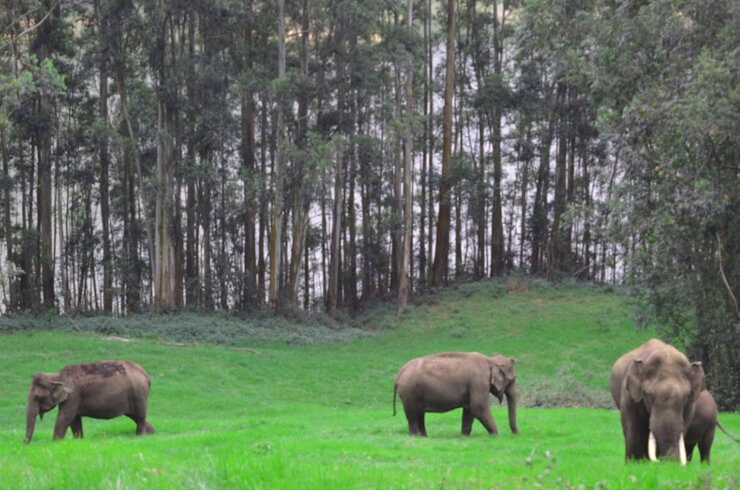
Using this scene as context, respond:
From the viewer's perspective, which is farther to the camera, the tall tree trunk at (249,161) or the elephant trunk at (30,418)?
the tall tree trunk at (249,161)

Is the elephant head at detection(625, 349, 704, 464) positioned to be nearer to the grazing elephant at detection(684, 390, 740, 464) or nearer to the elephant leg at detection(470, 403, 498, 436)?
the grazing elephant at detection(684, 390, 740, 464)

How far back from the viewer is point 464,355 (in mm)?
14422

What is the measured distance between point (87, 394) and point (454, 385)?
6145 mm

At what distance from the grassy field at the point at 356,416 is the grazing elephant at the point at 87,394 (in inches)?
21.4

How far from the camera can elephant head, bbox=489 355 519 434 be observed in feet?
47.3

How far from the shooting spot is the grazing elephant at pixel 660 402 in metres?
8.24

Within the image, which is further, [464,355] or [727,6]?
[727,6]

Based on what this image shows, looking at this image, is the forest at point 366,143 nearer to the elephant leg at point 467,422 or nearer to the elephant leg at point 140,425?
the elephant leg at point 467,422

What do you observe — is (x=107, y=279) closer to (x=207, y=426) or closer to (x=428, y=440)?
(x=207, y=426)

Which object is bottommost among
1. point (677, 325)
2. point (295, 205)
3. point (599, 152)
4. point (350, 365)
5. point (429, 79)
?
point (350, 365)

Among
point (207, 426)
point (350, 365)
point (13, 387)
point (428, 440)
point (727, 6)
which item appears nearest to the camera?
point (428, 440)

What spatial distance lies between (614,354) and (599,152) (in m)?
18.5

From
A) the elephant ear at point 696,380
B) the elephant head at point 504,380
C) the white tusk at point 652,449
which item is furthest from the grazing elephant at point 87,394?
the elephant ear at point 696,380

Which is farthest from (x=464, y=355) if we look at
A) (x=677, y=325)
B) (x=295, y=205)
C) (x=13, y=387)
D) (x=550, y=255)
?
(x=550, y=255)
